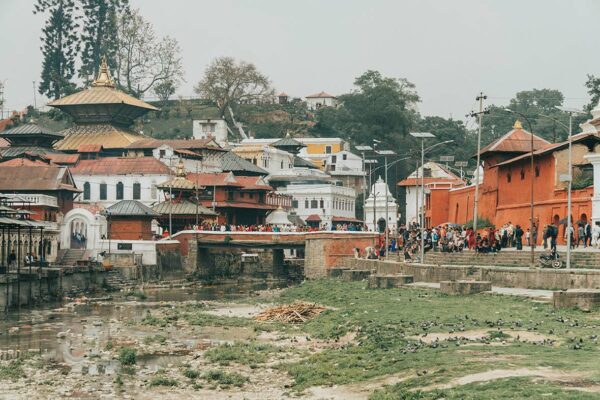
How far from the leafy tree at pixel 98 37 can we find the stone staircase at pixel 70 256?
74.5m

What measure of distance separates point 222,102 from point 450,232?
315 ft

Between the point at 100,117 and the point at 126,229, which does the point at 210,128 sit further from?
the point at 126,229

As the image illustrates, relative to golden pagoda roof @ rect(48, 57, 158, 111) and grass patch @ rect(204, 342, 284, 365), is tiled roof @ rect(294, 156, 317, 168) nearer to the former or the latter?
golden pagoda roof @ rect(48, 57, 158, 111)

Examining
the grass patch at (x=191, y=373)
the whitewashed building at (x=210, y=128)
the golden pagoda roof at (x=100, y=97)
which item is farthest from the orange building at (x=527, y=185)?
the whitewashed building at (x=210, y=128)

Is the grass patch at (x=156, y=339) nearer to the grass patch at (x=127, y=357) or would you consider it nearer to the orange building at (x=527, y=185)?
the grass patch at (x=127, y=357)

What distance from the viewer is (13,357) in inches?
1567

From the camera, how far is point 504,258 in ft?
185

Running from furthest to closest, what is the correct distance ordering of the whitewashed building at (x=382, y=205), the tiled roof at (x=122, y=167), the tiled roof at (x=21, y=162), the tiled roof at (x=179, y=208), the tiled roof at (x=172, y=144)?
the tiled roof at (x=172, y=144) → the whitewashed building at (x=382, y=205) → the tiled roof at (x=122, y=167) → the tiled roof at (x=21, y=162) → the tiled roof at (x=179, y=208)

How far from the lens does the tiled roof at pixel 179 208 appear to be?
100375 millimetres

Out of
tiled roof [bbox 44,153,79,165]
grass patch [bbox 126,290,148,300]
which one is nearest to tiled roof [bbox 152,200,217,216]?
tiled roof [bbox 44,153,79,165]

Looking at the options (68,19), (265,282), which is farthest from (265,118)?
(265,282)

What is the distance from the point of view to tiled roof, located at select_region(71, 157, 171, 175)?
113 m

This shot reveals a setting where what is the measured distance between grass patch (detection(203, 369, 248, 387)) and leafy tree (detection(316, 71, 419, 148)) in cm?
11145

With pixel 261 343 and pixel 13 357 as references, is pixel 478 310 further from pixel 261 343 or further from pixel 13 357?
pixel 13 357
